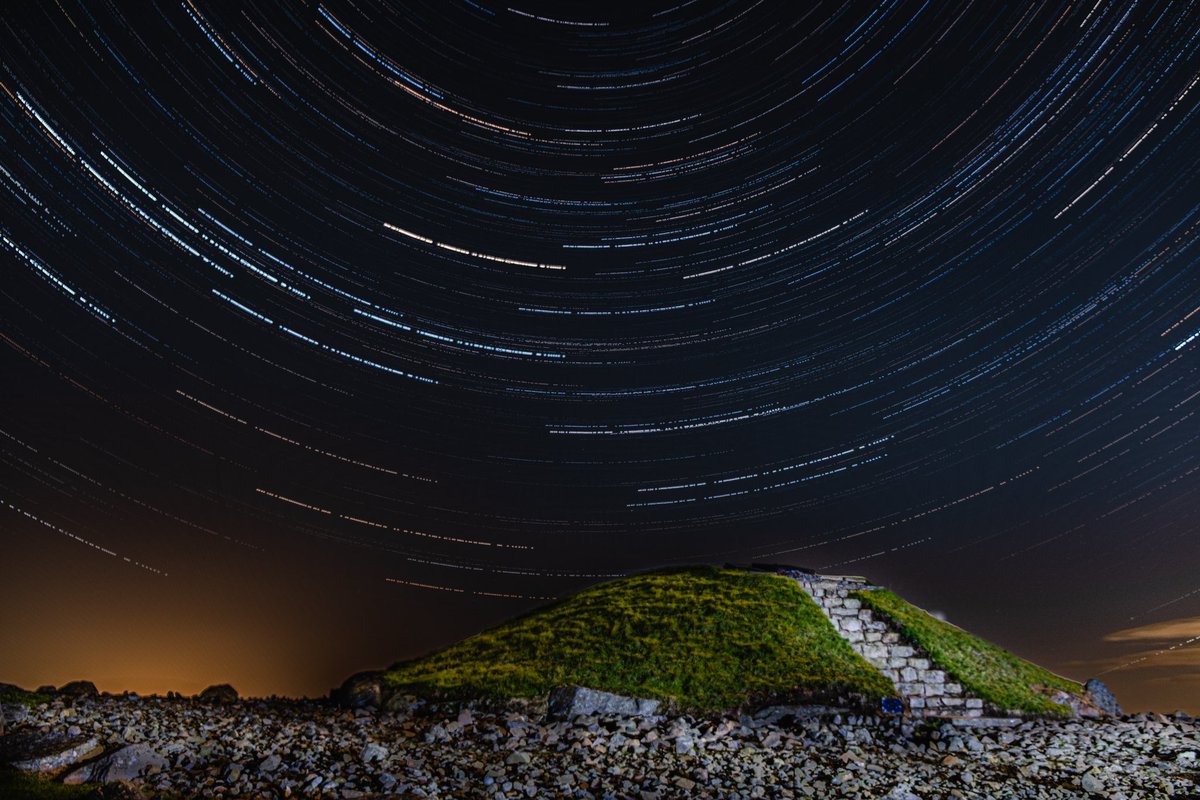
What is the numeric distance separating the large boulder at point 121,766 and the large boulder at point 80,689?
1023 centimetres

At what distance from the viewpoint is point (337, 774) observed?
12.8 m

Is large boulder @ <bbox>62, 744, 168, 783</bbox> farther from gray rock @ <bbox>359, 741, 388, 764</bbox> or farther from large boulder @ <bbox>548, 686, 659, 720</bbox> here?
large boulder @ <bbox>548, 686, 659, 720</bbox>

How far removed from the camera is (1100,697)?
21.9 meters

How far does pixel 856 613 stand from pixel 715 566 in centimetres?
685

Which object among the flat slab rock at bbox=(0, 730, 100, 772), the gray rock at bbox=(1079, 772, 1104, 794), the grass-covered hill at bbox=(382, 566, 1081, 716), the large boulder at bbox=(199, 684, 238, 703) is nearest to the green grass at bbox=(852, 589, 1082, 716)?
the grass-covered hill at bbox=(382, 566, 1081, 716)

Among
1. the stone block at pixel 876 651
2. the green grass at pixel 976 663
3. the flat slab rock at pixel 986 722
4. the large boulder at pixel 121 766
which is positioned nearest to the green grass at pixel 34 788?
the large boulder at pixel 121 766

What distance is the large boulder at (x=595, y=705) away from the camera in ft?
59.7

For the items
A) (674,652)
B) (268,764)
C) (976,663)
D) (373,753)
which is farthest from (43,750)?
(976,663)

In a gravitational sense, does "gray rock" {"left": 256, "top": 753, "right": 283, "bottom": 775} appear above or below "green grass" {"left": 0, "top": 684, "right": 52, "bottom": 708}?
below

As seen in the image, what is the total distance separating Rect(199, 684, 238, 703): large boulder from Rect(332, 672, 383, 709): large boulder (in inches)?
139

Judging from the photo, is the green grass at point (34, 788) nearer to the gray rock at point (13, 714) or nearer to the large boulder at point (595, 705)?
the gray rock at point (13, 714)

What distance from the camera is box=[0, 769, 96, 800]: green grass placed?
10258 millimetres

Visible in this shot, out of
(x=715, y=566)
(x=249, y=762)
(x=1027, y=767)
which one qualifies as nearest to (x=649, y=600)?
(x=715, y=566)

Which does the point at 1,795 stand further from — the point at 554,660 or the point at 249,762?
the point at 554,660
